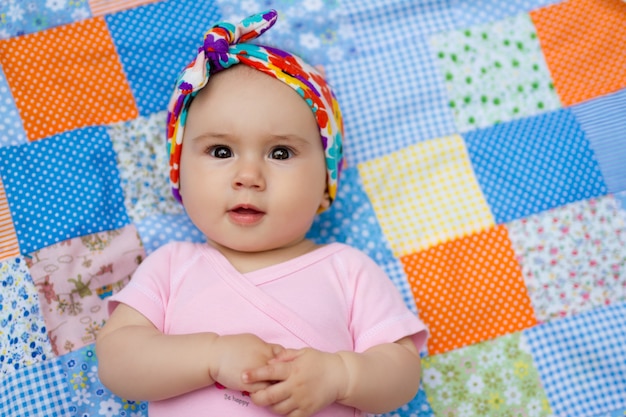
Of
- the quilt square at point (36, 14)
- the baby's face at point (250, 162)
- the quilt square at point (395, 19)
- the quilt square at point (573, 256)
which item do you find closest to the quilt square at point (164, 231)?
the baby's face at point (250, 162)

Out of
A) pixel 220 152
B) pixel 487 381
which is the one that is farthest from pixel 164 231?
pixel 487 381

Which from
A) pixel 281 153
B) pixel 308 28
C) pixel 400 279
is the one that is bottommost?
pixel 400 279

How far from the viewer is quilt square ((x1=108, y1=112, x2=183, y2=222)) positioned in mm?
1701

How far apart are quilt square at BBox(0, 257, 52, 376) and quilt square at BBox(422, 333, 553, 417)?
90 centimetres

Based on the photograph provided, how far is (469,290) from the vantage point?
5.60 ft

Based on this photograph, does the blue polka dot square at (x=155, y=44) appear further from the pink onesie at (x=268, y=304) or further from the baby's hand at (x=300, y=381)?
the baby's hand at (x=300, y=381)

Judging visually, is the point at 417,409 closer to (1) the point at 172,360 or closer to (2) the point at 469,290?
(2) the point at 469,290

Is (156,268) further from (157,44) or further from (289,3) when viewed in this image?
(289,3)

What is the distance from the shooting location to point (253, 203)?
1.35 meters

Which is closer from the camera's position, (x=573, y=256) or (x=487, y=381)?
(x=487, y=381)

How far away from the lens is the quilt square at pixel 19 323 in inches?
58.7

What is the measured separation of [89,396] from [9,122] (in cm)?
70

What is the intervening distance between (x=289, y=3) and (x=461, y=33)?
1.60 ft

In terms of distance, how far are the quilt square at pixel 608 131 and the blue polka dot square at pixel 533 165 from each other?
0.02 m
